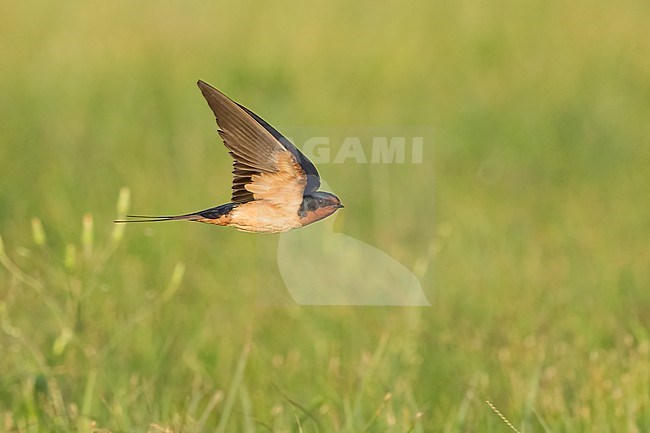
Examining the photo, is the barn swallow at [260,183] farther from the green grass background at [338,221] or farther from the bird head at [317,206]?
the green grass background at [338,221]

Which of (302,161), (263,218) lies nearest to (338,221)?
(302,161)

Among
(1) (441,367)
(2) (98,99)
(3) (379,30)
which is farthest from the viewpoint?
(3) (379,30)

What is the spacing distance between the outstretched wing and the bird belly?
0.5 inches

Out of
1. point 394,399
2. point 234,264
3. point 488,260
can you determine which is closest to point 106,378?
point 394,399

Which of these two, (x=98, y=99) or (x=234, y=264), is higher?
(x=98, y=99)

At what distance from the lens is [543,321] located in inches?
196

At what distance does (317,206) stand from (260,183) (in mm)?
74

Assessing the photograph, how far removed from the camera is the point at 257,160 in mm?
1612

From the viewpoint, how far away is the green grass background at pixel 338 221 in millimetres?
3826

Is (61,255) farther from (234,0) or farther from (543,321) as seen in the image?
(234,0)

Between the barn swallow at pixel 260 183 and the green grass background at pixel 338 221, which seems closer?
the barn swallow at pixel 260 183

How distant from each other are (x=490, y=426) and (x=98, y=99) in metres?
4.75

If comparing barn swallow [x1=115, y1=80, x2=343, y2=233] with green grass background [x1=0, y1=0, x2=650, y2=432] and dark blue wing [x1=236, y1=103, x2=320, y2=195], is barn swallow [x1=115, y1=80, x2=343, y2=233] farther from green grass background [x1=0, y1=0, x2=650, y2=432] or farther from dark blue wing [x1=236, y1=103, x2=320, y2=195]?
green grass background [x1=0, y1=0, x2=650, y2=432]

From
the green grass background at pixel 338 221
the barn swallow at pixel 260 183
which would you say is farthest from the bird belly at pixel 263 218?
the green grass background at pixel 338 221
